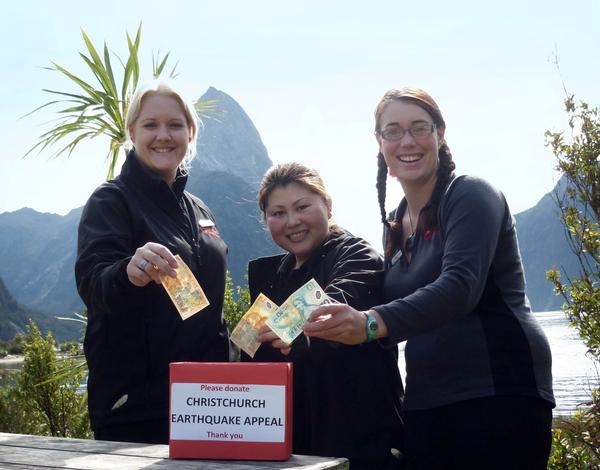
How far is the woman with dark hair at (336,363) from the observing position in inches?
99.6

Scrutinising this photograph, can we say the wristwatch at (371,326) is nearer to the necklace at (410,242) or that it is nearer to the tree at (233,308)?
the necklace at (410,242)

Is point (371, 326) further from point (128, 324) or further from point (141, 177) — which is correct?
point (141, 177)

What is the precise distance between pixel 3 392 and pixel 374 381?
7772 mm

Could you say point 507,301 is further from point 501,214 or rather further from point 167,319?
point 167,319

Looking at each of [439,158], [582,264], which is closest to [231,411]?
[439,158]

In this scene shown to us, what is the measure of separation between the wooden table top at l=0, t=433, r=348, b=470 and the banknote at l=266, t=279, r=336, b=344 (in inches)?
20.0

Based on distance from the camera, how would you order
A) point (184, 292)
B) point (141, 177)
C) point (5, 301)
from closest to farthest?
Answer: point (184, 292), point (141, 177), point (5, 301)

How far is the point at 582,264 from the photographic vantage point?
509 centimetres

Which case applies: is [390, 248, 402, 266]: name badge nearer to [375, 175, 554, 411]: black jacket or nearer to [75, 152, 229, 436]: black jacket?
[375, 175, 554, 411]: black jacket

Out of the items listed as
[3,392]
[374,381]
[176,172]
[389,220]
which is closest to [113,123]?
[3,392]

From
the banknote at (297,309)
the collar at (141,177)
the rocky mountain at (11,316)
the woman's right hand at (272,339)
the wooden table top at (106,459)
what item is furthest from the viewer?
the rocky mountain at (11,316)

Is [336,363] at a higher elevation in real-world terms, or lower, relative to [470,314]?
lower

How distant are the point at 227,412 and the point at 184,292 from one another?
0.66 metres

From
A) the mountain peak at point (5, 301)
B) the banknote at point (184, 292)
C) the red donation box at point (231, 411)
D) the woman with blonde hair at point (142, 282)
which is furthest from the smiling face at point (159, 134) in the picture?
the mountain peak at point (5, 301)
